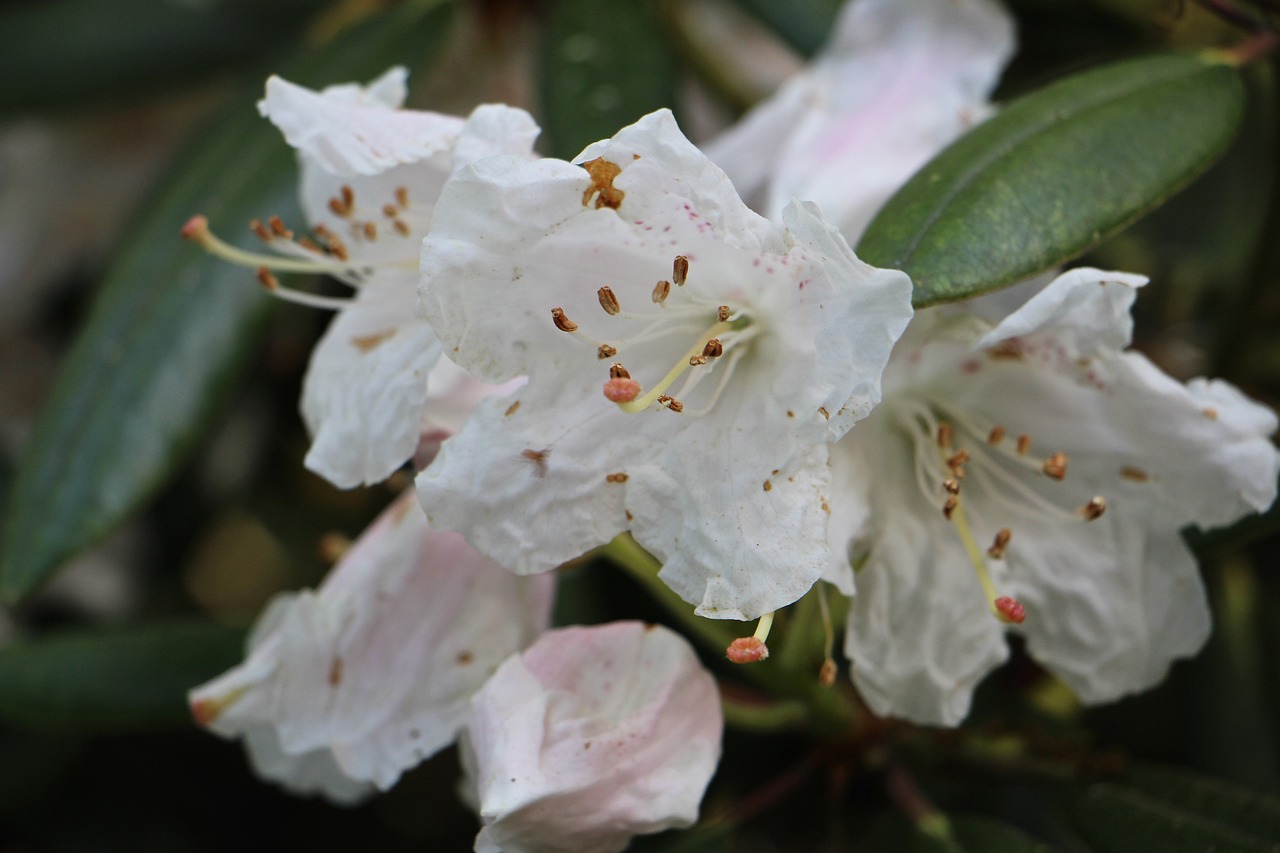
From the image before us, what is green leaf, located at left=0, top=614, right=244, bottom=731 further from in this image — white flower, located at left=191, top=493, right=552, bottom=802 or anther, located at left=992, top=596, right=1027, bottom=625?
anther, located at left=992, top=596, right=1027, bottom=625

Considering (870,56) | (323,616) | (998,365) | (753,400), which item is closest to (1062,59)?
(870,56)

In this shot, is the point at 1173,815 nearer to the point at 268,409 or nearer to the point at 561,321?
the point at 561,321

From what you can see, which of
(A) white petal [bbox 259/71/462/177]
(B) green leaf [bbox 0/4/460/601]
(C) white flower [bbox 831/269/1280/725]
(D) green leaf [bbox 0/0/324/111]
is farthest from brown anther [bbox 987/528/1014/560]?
(D) green leaf [bbox 0/0/324/111]

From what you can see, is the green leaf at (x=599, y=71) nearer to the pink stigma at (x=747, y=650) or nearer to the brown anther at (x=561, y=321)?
the brown anther at (x=561, y=321)

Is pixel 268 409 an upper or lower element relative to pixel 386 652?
lower

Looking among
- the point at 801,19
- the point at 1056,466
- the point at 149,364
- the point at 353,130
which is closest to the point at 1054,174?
the point at 1056,466

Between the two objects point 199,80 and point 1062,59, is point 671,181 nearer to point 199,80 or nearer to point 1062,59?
point 1062,59
